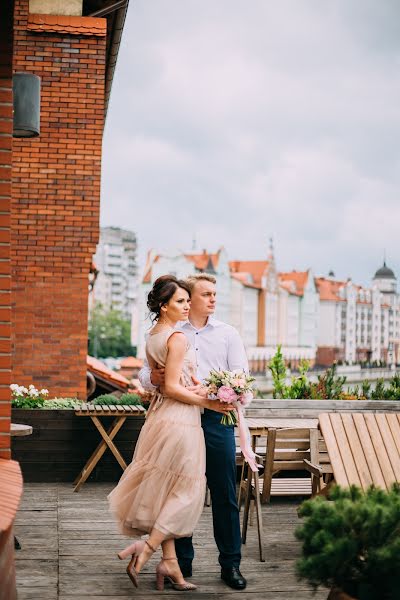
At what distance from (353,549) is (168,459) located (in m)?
1.94

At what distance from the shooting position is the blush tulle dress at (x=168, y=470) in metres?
5.70

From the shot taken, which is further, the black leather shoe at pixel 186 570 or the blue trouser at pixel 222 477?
the black leather shoe at pixel 186 570

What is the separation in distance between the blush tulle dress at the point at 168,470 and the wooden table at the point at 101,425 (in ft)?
12.9

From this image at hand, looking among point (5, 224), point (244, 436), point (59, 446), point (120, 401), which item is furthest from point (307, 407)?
point (5, 224)

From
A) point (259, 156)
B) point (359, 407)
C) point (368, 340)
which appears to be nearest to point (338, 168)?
point (259, 156)

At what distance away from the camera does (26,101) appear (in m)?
7.37

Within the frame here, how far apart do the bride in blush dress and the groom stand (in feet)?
0.49

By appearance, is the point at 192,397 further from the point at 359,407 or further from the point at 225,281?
the point at 225,281

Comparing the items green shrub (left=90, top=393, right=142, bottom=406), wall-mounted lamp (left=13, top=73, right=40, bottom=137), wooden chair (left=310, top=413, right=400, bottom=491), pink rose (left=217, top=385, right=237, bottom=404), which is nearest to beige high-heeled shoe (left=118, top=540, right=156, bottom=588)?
pink rose (left=217, top=385, right=237, bottom=404)

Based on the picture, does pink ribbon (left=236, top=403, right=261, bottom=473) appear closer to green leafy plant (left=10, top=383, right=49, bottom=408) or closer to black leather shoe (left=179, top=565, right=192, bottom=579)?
A: black leather shoe (left=179, top=565, right=192, bottom=579)

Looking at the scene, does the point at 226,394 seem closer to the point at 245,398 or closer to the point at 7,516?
the point at 245,398

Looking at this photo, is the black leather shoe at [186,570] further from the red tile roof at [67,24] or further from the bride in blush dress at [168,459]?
the red tile roof at [67,24]

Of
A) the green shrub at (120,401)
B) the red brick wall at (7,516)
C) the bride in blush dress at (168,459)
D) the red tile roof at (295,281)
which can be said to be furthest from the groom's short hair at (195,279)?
the red tile roof at (295,281)

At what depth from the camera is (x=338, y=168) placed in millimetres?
191000
